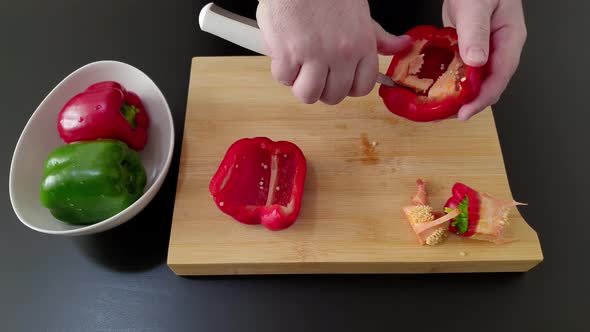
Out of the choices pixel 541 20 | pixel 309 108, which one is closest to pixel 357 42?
pixel 309 108

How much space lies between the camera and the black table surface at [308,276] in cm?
126

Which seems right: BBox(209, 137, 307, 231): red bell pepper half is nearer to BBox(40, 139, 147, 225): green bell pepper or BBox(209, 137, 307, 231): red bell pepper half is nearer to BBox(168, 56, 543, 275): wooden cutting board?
BBox(168, 56, 543, 275): wooden cutting board

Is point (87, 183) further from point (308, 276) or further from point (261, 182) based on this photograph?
point (308, 276)

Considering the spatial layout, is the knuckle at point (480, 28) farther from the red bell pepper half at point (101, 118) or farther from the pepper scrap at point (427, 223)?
the red bell pepper half at point (101, 118)

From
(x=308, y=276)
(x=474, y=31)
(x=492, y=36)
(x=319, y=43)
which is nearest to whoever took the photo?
(x=319, y=43)

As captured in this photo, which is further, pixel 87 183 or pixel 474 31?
pixel 87 183

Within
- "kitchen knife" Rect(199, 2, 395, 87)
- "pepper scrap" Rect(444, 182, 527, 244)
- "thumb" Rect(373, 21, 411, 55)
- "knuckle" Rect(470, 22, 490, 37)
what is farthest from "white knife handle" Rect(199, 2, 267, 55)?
"pepper scrap" Rect(444, 182, 527, 244)

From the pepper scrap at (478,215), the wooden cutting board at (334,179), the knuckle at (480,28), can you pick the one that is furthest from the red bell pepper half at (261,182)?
the knuckle at (480,28)

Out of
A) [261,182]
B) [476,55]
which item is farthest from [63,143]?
[476,55]

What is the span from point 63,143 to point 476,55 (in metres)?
1.18

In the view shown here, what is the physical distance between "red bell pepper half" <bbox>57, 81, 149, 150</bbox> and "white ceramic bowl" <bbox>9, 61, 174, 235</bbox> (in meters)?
0.07

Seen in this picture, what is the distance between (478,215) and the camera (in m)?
1.23

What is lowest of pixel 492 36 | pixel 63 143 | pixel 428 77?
pixel 63 143

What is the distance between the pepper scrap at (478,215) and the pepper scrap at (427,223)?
0.02 meters
